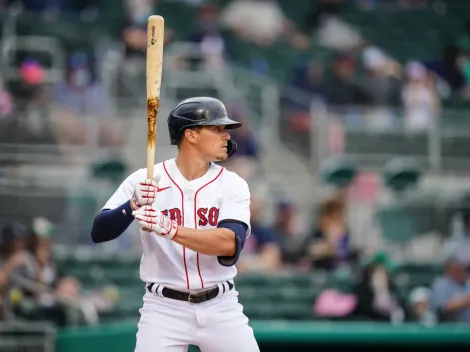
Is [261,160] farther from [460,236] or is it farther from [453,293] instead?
[453,293]

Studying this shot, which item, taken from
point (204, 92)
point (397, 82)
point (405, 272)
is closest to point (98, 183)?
point (204, 92)

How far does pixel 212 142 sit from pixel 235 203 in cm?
27

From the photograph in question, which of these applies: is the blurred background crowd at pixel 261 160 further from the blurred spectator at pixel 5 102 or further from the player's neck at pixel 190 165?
the player's neck at pixel 190 165

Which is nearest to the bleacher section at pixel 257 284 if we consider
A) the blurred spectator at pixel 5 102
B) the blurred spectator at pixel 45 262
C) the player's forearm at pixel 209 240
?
the blurred spectator at pixel 45 262

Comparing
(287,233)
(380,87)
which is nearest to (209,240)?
(287,233)

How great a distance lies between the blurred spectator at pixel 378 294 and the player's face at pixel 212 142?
11.6ft

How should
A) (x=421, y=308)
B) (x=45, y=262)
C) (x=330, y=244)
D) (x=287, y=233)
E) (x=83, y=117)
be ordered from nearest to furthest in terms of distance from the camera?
1. (x=45, y=262)
2. (x=421, y=308)
3. (x=330, y=244)
4. (x=287, y=233)
5. (x=83, y=117)

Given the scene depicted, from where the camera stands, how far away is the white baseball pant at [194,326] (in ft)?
15.0

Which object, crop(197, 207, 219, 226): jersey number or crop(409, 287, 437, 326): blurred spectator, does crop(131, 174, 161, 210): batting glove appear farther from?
crop(409, 287, 437, 326): blurred spectator

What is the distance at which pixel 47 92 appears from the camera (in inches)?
398

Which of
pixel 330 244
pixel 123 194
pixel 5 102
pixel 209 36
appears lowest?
pixel 123 194

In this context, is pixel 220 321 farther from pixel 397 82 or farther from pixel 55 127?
pixel 397 82

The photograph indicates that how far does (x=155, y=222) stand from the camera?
4238 mm

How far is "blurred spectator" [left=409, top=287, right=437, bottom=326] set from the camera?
26.7 ft
